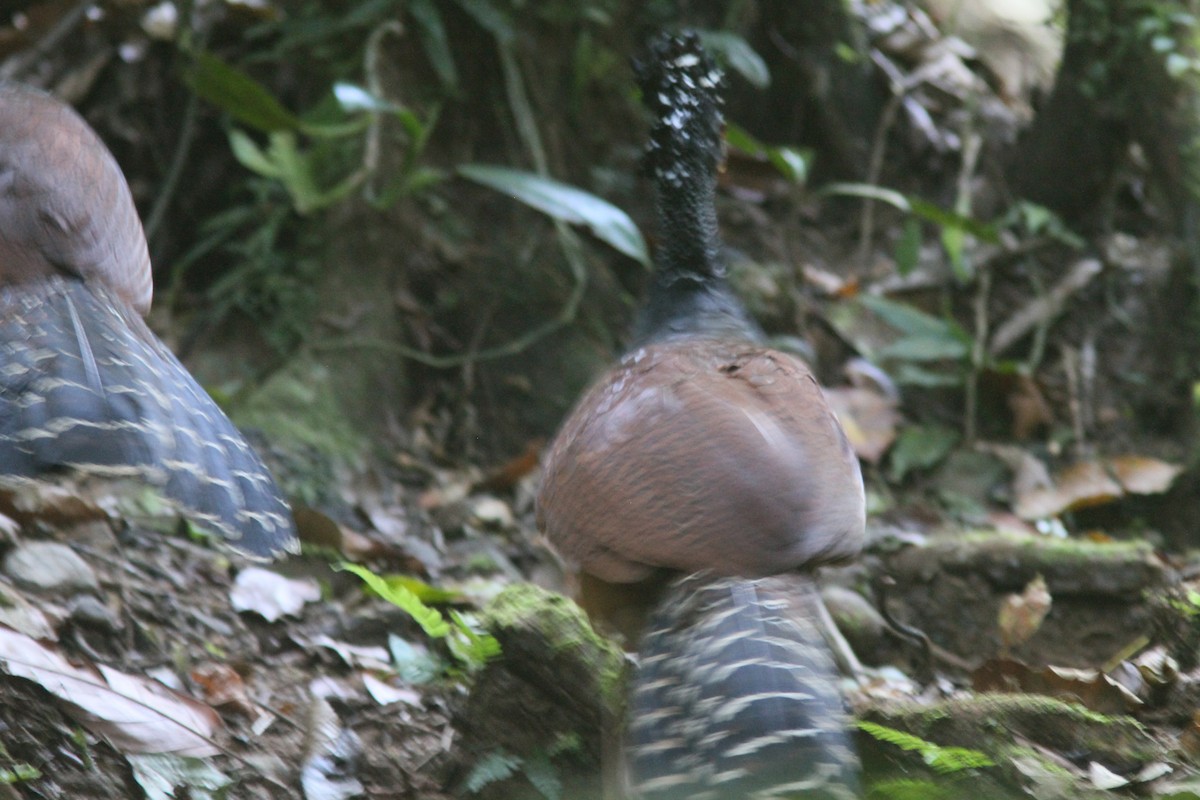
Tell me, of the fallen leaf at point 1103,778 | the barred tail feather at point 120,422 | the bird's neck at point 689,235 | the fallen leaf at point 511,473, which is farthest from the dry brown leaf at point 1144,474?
the barred tail feather at point 120,422

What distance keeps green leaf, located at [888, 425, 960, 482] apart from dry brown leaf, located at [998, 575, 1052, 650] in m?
2.02

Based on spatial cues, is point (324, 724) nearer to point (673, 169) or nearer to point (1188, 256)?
point (673, 169)

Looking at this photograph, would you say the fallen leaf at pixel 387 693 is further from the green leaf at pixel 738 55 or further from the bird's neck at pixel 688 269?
the green leaf at pixel 738 55

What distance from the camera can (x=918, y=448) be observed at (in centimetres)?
609

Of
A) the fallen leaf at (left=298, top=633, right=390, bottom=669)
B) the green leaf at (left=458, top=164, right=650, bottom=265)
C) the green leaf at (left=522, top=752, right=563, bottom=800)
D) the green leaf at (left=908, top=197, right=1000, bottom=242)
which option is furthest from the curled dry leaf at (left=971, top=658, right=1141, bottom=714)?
the green leaf at (left=908, top=197, right=1000, bottom=242)

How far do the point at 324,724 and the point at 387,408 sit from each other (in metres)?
Answer: 2.61

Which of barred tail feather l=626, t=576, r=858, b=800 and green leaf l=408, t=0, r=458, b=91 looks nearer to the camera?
barred tail feather l=626, t=576, r=858, b=800

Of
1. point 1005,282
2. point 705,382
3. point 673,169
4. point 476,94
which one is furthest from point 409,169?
point 1005,282

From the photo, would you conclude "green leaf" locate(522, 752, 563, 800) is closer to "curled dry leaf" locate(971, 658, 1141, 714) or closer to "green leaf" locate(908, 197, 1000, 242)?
"curled dry leaf" locate(971, 658, 1141, 714)

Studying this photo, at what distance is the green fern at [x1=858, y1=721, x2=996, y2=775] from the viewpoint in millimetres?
2621

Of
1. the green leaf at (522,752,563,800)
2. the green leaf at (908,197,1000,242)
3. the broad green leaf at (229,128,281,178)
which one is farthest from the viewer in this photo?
the green leaf at (908,197,1000,242)

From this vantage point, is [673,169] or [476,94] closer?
[673,169]

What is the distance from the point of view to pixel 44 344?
2.82 metres

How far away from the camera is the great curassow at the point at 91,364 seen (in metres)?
2.58
